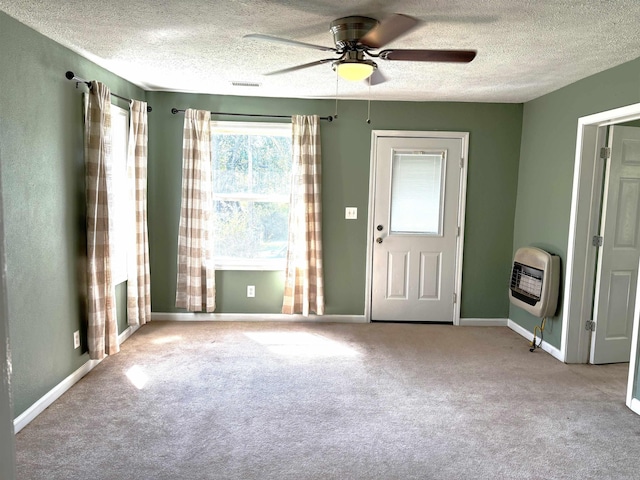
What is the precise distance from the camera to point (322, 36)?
276 cm

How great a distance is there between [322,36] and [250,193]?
2345 millimetres

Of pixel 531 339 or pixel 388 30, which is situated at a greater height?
pixel 388 30

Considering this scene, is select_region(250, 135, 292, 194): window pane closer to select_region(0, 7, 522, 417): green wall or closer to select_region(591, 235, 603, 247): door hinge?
select_region(0, 7, 522, 417): green wall

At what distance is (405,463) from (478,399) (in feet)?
3.29

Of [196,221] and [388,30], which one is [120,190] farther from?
[388,30]

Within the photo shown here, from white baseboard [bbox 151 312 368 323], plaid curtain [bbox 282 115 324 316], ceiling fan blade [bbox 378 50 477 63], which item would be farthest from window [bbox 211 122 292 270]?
ceiling fan blade [bbox 378 50 477 63]

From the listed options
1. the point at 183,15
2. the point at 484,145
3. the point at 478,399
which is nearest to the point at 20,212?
the point at 183,15

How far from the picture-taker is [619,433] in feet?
9.23

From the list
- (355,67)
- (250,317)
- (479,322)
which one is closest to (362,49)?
(355,67)

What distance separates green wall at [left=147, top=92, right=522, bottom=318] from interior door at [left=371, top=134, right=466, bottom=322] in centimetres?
14

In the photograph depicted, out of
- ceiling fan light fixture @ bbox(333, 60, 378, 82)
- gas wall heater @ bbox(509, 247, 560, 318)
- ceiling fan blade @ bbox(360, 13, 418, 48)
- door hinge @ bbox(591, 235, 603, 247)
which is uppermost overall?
ceiling fan blade @ bbox(360, 13, 418, 48)

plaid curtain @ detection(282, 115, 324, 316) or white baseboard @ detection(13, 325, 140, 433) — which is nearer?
white baseboard @ detection(13, 325, 140, 433)

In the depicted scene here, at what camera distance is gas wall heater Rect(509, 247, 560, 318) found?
4035 mm

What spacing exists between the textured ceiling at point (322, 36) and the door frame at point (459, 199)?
731mm
